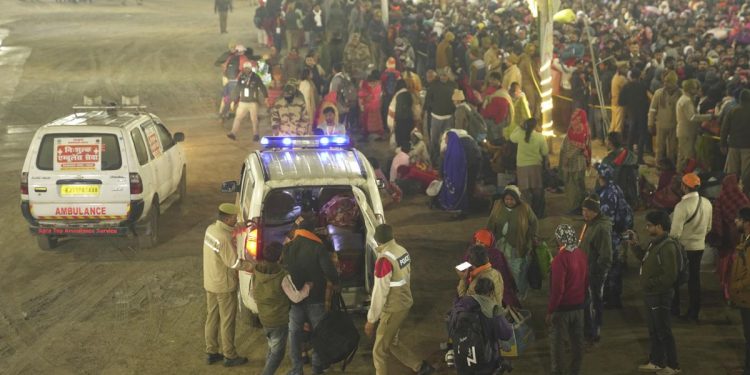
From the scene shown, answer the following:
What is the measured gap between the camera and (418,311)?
11.8 m

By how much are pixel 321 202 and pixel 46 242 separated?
4.82 m

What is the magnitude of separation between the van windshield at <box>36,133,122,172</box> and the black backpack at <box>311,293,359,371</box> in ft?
18.4

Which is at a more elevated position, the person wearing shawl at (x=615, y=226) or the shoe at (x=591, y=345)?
the person wearing shawl at (x=615, y=226)

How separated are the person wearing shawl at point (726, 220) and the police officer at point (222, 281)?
218 inches

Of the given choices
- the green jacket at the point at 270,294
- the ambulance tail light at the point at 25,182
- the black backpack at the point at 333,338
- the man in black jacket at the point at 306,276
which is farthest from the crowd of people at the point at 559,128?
the ambulance tail light at the point at 25,182

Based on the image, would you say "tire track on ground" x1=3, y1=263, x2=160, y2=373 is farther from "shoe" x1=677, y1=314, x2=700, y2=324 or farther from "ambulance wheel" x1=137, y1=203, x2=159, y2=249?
"shoe" x1=677, y1=314, x2=700, y2=324

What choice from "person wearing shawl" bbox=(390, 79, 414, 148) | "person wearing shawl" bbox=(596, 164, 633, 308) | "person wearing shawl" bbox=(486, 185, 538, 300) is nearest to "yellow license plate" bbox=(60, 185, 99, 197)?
"person wearing shawl" bbox=(486, 185, 538, 300)

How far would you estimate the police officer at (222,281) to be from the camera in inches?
390

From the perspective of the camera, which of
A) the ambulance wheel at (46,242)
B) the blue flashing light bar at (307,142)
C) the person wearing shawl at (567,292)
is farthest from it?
the ambulance wheel at (46,242)

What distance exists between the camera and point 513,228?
11.0 meters

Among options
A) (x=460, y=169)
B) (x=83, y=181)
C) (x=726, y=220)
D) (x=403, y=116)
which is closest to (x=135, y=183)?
(x=83, y=181)

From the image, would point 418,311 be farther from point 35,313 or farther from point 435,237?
point 35,313

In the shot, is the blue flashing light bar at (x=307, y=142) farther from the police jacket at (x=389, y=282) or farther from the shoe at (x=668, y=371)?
the shoe at (x=668, y=371)

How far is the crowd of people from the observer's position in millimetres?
9719
